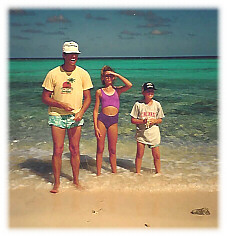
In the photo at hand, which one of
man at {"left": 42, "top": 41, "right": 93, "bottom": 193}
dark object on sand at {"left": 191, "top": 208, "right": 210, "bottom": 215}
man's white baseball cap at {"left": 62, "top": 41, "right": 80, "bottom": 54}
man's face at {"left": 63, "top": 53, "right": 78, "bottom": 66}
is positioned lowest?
dark object on sand at {"left": 191, "top": 208, "right": 210, "bottom": 215}

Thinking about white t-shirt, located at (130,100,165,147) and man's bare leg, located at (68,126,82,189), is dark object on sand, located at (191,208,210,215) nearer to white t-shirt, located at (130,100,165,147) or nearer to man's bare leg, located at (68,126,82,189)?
white t-shirt, located at (130,100,165,147)

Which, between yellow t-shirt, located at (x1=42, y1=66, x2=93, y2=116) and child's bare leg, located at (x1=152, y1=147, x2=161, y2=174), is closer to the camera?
yellow t-shirt, located at (x1=42, y1=66, x2=93, y2=116)

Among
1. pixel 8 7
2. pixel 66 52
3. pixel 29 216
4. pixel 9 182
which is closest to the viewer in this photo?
pixel 29 216

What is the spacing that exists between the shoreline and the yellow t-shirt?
1.22 meters

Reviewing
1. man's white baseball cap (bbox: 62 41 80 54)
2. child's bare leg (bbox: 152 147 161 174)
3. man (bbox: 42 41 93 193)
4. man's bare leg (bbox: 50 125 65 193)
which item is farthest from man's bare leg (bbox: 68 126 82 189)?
child's bare leg (bbox: 152 147 161 174)

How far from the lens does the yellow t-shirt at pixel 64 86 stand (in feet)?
15.4

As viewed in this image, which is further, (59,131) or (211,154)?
(211,154)

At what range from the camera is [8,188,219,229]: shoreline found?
4.18 metres

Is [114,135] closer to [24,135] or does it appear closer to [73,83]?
[73,83]

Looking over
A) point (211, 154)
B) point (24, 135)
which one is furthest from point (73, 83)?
point (24, 135)

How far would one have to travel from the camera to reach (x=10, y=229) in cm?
414

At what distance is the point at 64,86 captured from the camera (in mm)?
4688

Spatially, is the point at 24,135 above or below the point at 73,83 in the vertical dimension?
below

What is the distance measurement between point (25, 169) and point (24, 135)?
2.53m
